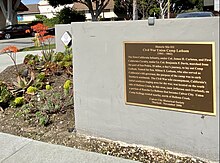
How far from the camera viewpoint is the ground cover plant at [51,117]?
4191 mm

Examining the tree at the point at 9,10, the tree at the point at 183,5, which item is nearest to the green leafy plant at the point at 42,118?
the tree at the point at 9,10

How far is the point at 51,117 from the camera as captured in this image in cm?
531

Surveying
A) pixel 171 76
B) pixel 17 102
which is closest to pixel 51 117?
pixel 17 102

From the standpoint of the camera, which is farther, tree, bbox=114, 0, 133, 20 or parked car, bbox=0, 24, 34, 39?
tree, bbox=114, 0, 133, 20

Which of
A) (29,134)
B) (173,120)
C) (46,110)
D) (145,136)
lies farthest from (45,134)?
(173,120)

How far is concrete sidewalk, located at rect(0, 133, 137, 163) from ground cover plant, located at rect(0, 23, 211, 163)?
0.15m

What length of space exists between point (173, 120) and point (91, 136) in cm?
127

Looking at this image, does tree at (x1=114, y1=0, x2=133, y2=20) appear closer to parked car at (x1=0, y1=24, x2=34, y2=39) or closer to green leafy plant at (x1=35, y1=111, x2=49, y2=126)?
parked car at (x1=0, y1=24, x2=34, y2=39)

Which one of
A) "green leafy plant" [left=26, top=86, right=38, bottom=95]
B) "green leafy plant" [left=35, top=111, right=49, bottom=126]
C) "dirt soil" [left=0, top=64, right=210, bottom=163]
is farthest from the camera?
"green leafy plant" [left=26, top=86, right=38, bottom=95]

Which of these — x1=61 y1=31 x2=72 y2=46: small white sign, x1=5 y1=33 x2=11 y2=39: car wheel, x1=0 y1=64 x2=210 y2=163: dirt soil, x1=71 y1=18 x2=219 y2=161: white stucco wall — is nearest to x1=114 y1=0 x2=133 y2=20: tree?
x1=5 y1=33 x2=11 y2=39: car wheel

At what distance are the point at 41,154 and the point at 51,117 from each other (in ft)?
3.59

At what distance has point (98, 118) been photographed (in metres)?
4.60

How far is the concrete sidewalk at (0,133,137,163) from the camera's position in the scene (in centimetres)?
405

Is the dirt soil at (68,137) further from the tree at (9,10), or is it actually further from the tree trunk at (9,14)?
the tree at (9,10)
